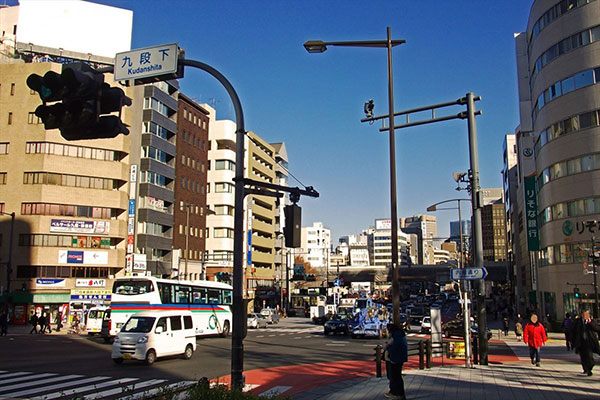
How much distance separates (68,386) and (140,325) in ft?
19.7

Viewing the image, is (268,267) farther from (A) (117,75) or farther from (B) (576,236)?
(A) (117,75)

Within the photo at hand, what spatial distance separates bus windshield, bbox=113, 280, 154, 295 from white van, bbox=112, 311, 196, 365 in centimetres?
750

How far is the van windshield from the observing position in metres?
21.1

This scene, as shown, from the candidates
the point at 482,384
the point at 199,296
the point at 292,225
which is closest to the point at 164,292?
the point at 199,296

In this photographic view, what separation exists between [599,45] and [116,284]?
3844 centimetres

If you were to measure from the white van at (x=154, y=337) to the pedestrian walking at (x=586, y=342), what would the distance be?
14.9m

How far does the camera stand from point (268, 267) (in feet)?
318

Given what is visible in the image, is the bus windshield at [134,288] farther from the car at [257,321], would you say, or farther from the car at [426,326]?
the car at [426,326]

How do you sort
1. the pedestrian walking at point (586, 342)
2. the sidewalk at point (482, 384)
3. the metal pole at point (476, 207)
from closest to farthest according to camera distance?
the sidewalk at point (482, 384) → the pedestrian walking at point (586, 342) → the metal pole at point (476, 207)

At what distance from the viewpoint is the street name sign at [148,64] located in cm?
959

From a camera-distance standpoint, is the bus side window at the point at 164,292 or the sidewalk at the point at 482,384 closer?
the sidewalk at the point at 482,384

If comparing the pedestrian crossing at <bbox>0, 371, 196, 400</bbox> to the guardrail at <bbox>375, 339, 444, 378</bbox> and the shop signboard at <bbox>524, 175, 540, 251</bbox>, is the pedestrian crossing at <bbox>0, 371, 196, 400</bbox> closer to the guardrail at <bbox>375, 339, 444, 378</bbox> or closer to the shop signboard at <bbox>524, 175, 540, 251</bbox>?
the guardrail at <bbox>375, 339, 444, 378</bbox>

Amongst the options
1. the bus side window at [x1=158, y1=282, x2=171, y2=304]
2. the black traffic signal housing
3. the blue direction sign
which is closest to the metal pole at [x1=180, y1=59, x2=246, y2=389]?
the black traffic signal housing

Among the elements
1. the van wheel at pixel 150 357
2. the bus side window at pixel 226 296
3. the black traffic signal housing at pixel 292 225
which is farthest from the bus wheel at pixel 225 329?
the black traffic signal housing at pixel 292 225
